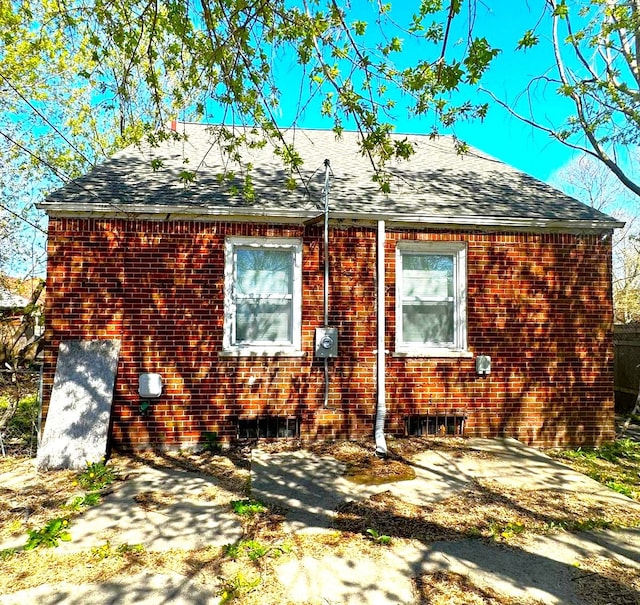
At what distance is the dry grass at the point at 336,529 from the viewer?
127 inches

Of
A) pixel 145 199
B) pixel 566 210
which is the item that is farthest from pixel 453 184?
pixel 145 199

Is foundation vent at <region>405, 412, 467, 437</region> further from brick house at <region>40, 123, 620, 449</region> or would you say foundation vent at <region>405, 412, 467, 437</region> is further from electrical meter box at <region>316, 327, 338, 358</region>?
electrical meter box at <region>316, 327, 338, 358</region>

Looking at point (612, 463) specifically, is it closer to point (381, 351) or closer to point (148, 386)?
point (381, 351)

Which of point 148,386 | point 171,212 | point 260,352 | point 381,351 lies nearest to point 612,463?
point 381,351

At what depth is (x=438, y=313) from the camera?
718cm

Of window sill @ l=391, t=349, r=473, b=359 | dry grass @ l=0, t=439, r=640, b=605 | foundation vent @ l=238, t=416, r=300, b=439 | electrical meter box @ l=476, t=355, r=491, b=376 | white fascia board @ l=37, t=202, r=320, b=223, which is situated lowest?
dry grass @ l=0, t=439, r=640, b=605

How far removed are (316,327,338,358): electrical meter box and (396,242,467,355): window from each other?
1.07 metres

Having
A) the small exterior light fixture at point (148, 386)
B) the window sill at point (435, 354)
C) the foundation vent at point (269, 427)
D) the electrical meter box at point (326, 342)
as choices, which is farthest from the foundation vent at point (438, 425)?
the small exterior light fixture at point (148, 386)

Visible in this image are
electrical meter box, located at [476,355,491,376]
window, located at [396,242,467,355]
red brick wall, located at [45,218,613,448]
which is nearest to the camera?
red brick wall, located at [45,218,613,448]

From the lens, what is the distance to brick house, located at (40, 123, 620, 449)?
647cm

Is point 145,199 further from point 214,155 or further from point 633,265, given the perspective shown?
point 633,265

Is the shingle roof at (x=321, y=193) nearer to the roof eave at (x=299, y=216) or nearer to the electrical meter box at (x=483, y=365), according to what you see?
the roof eave at (x=299, y=216)

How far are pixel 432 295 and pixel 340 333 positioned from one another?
156 centimetres

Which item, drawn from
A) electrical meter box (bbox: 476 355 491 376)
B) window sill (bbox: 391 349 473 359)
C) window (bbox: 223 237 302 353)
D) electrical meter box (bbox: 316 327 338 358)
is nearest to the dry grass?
electrical meter box (bbox: 316 327 338 358)
